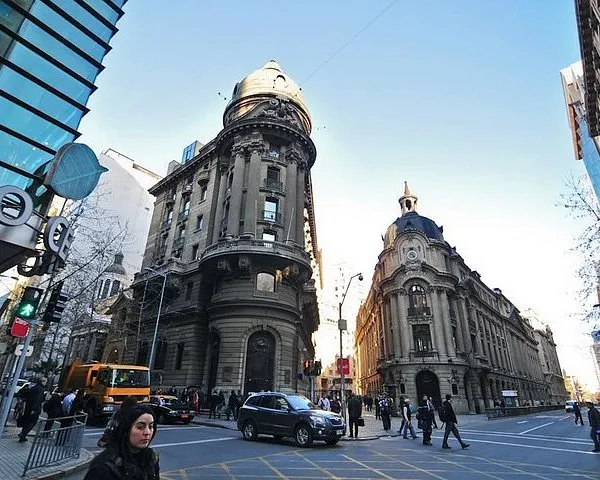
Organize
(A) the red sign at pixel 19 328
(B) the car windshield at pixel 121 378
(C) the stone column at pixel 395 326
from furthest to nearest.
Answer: (C) the stone column at pixel 395 326, (B) the car windshield at pixel 121 378, (A) the red sign at pixel 19 328

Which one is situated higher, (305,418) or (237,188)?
(237,188)

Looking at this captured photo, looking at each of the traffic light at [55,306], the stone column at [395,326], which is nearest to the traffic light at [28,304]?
the traffic light at [55,306]

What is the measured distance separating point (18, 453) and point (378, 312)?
188 feet

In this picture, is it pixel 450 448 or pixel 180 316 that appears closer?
pixel 450 448

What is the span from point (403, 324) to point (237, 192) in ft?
99.5

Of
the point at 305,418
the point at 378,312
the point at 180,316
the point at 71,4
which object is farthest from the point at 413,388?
the point at 71,4

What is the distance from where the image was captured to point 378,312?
205 feet

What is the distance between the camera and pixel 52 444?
826cm

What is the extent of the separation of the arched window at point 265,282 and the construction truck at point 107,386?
11.2 meters

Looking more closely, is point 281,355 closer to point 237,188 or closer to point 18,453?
point 237,188

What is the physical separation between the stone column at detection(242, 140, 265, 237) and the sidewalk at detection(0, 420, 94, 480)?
834 inches

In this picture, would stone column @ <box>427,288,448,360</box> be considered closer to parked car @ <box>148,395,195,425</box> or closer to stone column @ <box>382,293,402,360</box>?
stone column @ <box>382,293,402,360</box>

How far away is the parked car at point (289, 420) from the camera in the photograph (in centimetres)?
1271

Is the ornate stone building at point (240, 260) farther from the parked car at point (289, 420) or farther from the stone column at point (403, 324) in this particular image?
the stone column at point (403, 324)
